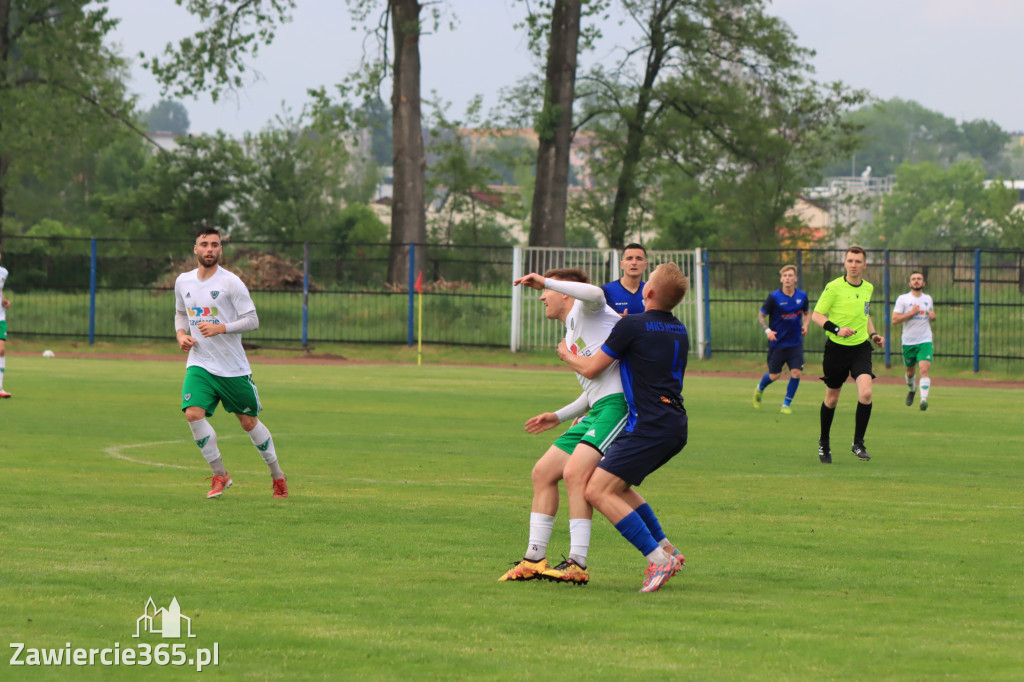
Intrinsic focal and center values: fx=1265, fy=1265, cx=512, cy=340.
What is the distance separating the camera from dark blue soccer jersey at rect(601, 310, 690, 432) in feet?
22.2

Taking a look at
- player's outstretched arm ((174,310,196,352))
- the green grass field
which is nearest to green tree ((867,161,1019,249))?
the green grass field

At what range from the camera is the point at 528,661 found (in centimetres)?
525

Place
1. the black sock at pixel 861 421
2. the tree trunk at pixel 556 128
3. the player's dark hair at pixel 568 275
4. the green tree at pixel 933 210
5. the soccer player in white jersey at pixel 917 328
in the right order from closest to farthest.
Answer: the player's dark hair at pixel 568 275, the black sock at pixel 861 421, the soccer player in white jersey at pixel 917 328, the tree trunk at pixel 556 128, the green tree at pixel 933 210

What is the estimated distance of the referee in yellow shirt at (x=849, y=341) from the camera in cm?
1348

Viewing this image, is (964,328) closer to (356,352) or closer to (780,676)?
(356,352)

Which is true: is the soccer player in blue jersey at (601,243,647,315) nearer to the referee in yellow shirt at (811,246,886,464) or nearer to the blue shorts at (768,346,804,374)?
the referee in yellow shirt at (811,246,886,464)

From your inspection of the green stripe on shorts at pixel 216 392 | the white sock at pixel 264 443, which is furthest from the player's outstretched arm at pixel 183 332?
the white sock at pixel 264 443

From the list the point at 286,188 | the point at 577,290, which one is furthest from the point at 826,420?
the point at 286,188

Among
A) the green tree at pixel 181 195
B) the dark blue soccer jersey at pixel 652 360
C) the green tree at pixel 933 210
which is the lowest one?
the dark blue soccer jersey at pixel 652 360

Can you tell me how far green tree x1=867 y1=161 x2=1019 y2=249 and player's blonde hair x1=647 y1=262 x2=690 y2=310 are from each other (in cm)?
11801

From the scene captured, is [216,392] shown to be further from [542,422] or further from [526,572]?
[526,572]

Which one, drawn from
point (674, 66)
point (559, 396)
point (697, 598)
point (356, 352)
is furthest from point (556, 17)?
point (697, 598)

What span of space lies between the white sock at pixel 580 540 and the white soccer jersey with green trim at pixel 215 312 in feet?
13.2

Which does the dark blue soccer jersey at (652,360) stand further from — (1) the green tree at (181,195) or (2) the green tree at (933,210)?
(2) the green tree at (933,210)
